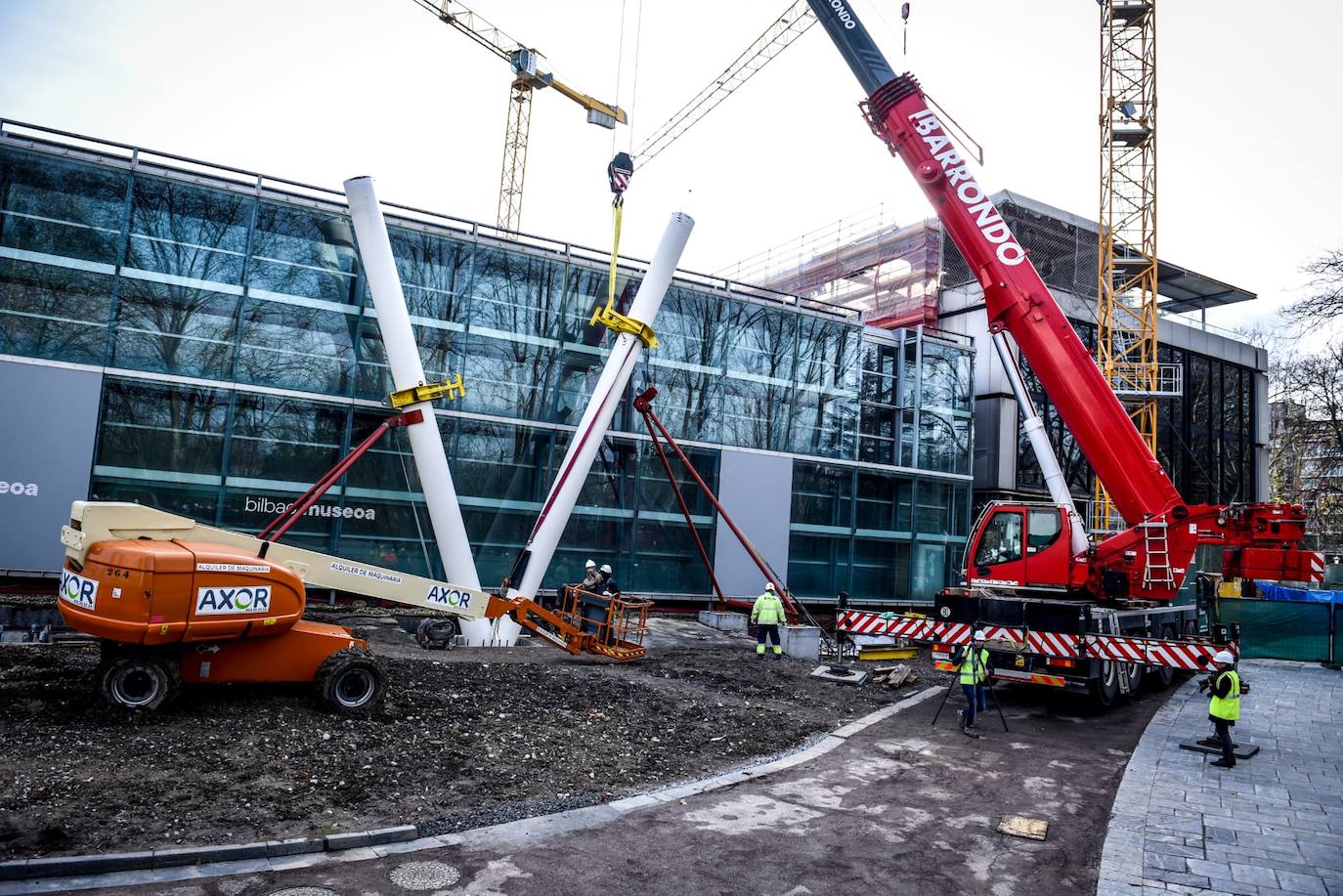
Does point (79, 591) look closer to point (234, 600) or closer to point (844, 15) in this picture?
point (234, 600)

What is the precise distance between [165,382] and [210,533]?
973cm

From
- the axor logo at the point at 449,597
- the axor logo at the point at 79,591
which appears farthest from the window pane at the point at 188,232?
the axor logo at the point at 79,591

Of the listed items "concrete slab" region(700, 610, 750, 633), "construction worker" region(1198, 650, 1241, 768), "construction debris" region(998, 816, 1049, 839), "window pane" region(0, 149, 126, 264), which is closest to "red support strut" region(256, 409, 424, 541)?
"window pane" region(0, 149, 126, 264)

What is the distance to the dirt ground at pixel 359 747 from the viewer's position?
6.62 meters

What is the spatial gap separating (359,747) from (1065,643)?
9436 mm

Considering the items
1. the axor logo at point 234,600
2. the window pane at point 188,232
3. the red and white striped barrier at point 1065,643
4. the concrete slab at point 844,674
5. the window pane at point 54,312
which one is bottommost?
the concrete slab at point 844,674

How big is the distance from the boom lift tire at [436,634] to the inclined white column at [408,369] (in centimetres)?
66

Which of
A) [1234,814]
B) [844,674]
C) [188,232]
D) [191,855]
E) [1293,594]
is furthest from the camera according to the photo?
[1293,594]

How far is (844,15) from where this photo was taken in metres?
15.2

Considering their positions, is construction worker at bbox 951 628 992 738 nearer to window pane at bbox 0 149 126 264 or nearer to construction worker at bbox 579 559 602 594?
construction worker at bbox 579 559 602 594

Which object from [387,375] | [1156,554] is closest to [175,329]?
[387,375]

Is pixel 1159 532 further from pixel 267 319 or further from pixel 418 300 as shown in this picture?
pixel 267 319

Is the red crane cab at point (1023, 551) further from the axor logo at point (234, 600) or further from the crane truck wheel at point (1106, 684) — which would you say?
the axor logo at point (234, 600)

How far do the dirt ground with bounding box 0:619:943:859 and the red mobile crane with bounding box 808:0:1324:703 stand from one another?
2.80 meters
